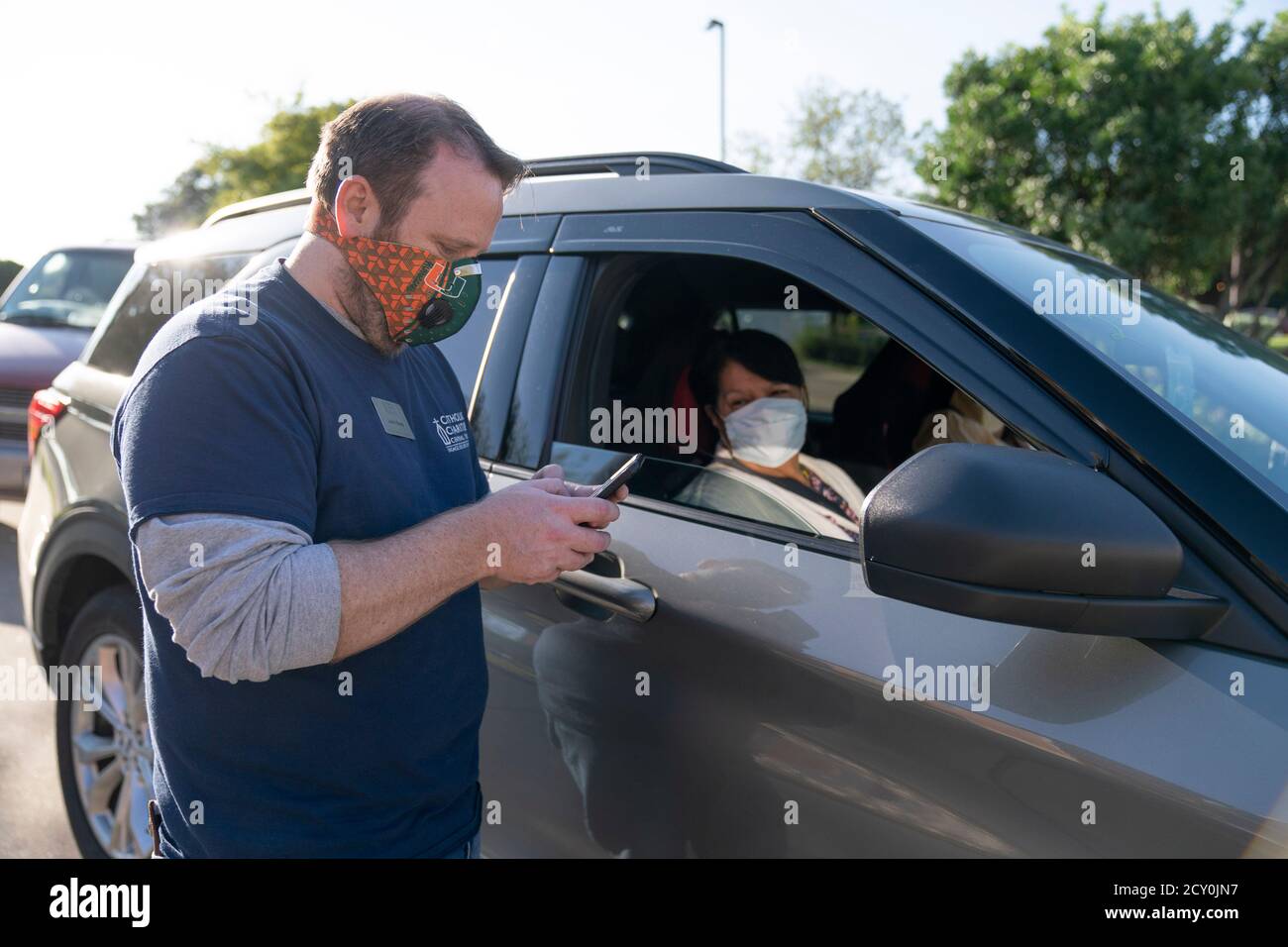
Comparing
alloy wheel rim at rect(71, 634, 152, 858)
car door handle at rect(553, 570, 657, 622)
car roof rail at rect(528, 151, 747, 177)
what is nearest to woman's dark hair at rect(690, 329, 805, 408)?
car roof rail at rect(528, 151, 747, 177)

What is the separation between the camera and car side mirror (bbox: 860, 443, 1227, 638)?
1213mm

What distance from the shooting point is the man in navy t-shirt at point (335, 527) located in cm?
124

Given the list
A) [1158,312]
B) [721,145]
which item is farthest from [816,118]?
[1158,312]

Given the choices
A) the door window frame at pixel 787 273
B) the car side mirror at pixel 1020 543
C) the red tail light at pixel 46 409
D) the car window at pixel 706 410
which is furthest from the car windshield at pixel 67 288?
the car side mirror at pixel 1020 543

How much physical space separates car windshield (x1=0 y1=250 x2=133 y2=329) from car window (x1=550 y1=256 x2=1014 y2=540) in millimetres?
6184

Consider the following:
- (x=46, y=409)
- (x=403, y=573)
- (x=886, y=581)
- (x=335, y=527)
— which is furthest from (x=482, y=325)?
(x=46, y=409)

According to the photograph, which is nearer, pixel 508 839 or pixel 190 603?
pixel 190 603

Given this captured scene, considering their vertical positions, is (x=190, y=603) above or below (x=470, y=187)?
below

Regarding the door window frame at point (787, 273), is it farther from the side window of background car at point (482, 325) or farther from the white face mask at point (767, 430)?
the white face mask at point (767, 430)

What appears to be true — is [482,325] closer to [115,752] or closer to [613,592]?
[613,592]

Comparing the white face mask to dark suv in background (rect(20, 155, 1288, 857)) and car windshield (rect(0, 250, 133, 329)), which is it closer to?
dark suv in background (rect(20, 155, 1288, 857))

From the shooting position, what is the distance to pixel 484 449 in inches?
89.8
